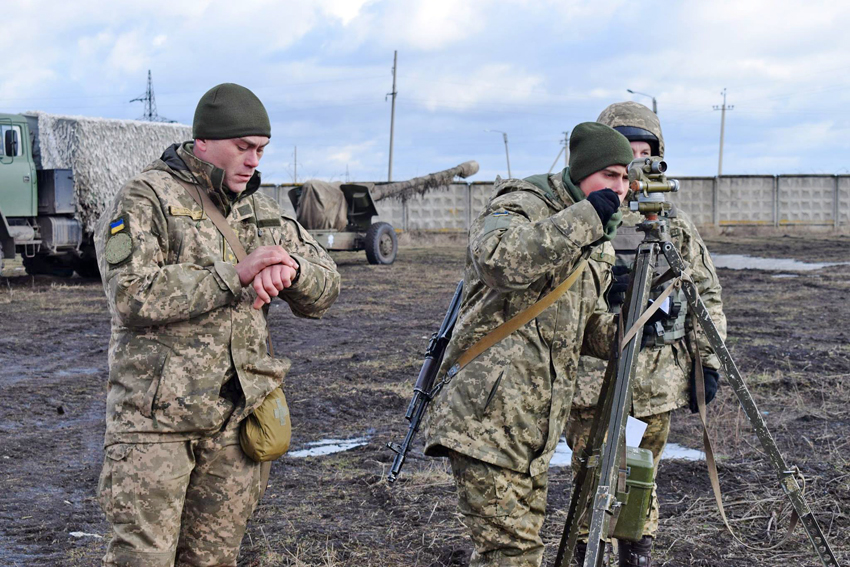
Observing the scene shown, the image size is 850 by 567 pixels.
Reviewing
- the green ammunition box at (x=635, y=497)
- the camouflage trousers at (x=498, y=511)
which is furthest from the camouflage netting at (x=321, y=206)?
the green ammunition box at (x=635, y=497)

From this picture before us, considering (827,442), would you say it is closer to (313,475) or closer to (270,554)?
(313,475)

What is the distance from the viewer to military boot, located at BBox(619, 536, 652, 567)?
3.54 meters

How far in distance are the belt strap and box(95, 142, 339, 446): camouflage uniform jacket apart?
494mm

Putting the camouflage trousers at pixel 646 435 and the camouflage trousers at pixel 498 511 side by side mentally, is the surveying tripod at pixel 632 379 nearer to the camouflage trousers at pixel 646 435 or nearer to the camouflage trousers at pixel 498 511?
the camouflage trousers at pixel 498 511

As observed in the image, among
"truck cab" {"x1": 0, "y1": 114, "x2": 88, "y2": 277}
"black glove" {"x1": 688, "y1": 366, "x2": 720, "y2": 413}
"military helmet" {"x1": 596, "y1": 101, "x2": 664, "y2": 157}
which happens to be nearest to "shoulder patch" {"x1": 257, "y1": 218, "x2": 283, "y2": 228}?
"military helmet" {"x1": 596, "y1": 101, "x2": 664, "y2": 157}

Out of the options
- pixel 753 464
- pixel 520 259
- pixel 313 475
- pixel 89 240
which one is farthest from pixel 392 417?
pixel 89 240

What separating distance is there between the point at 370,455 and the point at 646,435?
2.22m

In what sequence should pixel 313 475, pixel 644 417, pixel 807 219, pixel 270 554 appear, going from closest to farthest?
1. pixel 644 417
2. pixel 270 554
3. pixel 313 475
4. pixel 807 219

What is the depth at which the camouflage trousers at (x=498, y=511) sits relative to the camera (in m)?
2.80

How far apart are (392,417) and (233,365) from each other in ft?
12.7

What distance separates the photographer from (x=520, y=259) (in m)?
2.58

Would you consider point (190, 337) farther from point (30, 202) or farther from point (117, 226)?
point (30, 202)

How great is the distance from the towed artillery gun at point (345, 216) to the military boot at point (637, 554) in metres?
14.9

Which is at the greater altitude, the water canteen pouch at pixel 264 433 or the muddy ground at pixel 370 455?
the water canteen pouch at pixel 264 433
